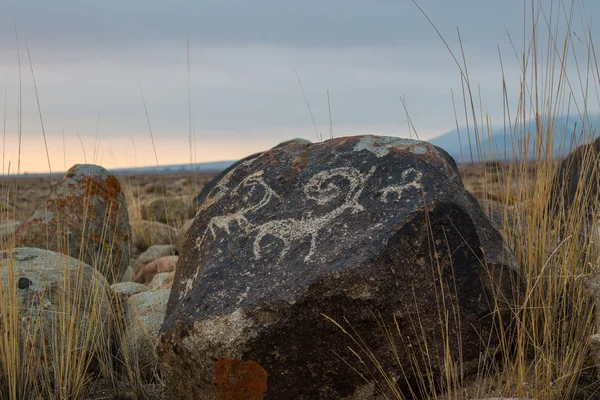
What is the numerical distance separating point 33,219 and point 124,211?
2.34ft

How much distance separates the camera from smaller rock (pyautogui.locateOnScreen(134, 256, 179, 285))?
5.71 m

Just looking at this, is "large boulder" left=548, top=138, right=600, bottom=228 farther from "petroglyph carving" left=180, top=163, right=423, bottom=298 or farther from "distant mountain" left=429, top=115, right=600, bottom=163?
"petroglyph carving" left=180, top=163, right=423, bottom=298

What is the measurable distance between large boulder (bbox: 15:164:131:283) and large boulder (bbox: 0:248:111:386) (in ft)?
4.90

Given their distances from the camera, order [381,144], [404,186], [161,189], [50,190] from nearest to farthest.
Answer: [404,186] → [381,144] → [50,190] → [161,189]

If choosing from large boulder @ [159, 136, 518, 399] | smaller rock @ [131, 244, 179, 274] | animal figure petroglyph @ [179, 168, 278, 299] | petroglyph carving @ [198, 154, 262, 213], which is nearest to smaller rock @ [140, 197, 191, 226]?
smaller rock @ [131, 244, 179, 274]

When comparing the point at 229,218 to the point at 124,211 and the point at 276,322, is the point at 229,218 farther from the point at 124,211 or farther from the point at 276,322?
the point at 124,211

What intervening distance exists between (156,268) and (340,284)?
3566mm

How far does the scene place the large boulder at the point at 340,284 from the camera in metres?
2.59

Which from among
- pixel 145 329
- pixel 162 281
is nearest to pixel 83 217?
pixel 162 281

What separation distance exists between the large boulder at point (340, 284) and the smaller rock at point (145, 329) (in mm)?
680

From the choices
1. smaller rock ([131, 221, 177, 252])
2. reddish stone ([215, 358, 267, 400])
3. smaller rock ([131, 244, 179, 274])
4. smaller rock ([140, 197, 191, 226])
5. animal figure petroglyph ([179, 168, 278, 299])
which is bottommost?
reddish stone ([215, 358, 267, 400])

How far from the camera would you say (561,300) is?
3.22 meters

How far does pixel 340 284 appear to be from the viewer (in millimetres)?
2578

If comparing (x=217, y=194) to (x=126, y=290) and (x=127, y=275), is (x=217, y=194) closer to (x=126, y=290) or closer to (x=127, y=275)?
(x=126, y=290)
